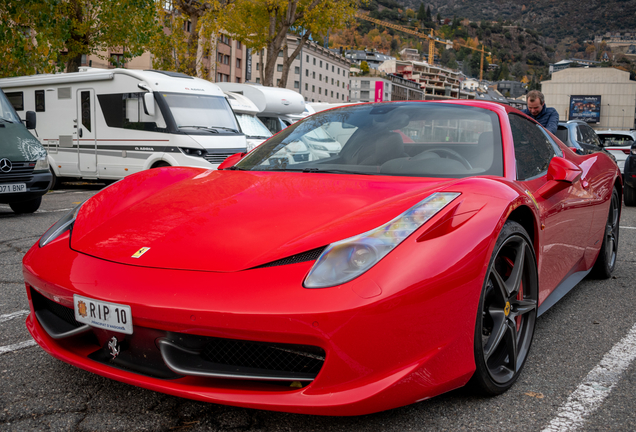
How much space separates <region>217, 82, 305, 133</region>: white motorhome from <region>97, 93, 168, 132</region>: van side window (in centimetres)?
412

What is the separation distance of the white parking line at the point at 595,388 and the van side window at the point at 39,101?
1193 cm

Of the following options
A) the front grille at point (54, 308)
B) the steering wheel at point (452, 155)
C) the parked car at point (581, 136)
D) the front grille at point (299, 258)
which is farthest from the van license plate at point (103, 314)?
the parked car at point (581, 136)

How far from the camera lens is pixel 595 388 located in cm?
232

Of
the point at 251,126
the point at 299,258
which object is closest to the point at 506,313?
the point at 299,258

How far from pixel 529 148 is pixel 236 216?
1.72 meters

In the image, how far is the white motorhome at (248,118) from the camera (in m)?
13.1

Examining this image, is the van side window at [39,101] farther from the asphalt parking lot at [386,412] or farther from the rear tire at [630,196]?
the rear tire at [630,196]

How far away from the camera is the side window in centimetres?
284

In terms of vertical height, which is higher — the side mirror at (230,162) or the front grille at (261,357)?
the side mirror at (230,162)

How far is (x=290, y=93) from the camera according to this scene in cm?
1600

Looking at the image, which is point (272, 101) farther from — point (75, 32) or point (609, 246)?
point (609, 246)

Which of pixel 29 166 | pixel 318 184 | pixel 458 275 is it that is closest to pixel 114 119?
pixel 29 166

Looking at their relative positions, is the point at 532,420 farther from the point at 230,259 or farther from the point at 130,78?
the point at 130,78

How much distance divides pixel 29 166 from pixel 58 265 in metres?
5.90
